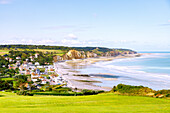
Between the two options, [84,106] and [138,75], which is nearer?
[84,106]

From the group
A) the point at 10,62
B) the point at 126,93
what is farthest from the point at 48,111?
the point at 10,62

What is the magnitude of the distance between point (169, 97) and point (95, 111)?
32.7ft

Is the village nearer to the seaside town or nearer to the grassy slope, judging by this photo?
the seaside town

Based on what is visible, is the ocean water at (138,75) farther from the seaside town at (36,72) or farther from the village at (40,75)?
the village at (40,75)

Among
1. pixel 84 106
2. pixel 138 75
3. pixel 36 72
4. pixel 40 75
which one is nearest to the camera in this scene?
pixel 84 106

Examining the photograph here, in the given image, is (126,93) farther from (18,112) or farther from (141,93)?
(18,112)

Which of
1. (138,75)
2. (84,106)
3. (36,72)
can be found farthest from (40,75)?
(84,106)

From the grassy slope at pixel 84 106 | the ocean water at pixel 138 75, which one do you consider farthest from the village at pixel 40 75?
the grassy slope at pixel 84 106

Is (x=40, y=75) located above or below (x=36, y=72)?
below

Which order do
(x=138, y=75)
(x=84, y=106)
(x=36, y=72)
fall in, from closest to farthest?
(x=84, y=106) < (x=138, y=75) < (x=36, y=72)

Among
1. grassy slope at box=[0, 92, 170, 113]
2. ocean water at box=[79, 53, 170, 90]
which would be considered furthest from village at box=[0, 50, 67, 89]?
grassy slope at box=[0, 92, 170, 113]

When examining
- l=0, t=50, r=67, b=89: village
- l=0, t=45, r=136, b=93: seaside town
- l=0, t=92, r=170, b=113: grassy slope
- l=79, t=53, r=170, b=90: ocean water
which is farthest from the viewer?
l=0, t=50, r=67, b=89: village

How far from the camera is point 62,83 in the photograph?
46.7 metres

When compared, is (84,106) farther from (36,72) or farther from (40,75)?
(36,72)
